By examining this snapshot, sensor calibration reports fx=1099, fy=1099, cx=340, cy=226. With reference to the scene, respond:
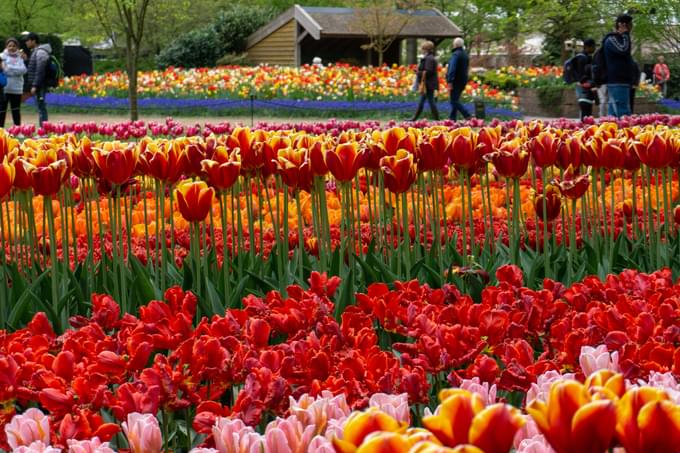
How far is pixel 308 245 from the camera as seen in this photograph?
16.8 ft

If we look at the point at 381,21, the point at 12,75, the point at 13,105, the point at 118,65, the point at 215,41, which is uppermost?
the point at 381,21

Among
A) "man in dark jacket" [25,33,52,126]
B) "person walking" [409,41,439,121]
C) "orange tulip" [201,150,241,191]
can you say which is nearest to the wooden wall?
"person walking" [409,41,439,121]

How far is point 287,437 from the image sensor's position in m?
1.83

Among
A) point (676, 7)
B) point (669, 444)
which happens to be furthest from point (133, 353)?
point (676, 7)

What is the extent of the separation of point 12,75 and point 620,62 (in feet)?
33.8

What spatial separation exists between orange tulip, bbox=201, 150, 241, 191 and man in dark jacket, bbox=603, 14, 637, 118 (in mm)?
12915

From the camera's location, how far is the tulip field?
1395 millimetres

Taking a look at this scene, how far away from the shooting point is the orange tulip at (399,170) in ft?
13.7

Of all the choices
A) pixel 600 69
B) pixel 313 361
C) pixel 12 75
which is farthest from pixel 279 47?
pixel 313 361

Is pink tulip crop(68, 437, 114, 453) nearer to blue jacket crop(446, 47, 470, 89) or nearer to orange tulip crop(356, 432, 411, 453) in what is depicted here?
orange tulip crop(356, 432, 411, 453)

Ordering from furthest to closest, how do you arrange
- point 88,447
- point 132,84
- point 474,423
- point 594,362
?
point 132,84 < point 594,362 < point 88,447 < point 474,423

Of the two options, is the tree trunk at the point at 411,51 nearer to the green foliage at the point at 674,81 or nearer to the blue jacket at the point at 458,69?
the green foliage at the point at 674,81

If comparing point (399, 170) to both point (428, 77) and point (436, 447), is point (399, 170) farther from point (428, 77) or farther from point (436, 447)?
point (428, 77)

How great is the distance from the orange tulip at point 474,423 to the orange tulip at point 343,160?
2860 millimetres
